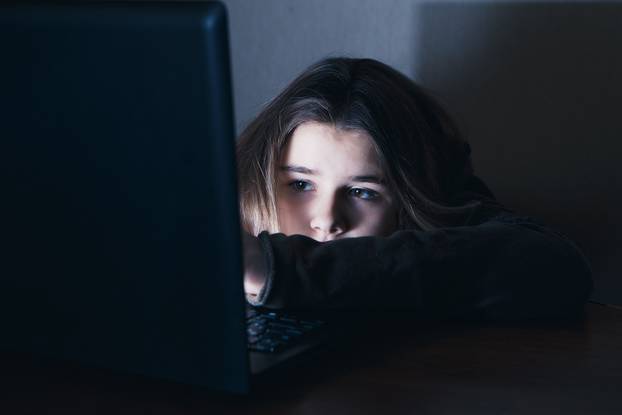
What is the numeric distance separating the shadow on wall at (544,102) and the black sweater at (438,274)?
546mm

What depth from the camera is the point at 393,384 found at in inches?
26.8

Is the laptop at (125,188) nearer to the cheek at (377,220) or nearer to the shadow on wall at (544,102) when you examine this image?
the cheek at (377,220)

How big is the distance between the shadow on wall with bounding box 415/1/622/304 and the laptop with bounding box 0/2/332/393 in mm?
970

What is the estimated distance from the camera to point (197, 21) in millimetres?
498

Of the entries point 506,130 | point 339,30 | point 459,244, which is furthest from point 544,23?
point 459,244

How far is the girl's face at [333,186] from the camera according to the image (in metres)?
1.20

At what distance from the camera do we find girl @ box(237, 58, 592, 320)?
829mm

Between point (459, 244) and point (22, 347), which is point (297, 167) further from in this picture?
point (22, 347)

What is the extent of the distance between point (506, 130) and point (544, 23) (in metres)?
0.20

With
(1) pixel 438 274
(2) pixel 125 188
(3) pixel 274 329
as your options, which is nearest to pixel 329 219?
(1) pixel 438 274

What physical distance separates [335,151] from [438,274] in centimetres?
40

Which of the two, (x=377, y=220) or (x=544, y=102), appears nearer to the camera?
(x=377, y=220)

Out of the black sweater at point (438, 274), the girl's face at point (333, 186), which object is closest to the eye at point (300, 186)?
the girl's face at point (333, 186)

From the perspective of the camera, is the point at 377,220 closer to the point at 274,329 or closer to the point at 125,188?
the point at 274,329
